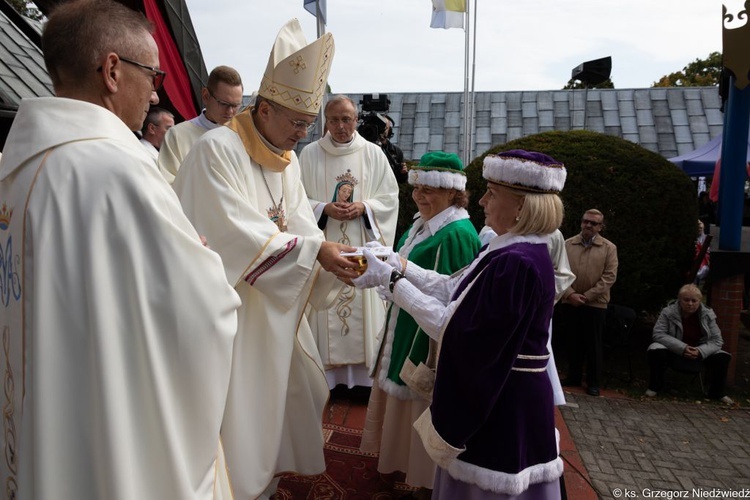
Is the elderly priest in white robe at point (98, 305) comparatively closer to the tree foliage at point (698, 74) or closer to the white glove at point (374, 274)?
the white glove at point (374, 274)

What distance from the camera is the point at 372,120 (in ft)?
23.2

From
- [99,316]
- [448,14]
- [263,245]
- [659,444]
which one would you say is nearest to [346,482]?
[263,245]

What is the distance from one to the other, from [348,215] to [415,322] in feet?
5.64

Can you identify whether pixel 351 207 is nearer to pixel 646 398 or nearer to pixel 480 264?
pixel 480 264

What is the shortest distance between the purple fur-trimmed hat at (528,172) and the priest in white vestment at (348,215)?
262 cm

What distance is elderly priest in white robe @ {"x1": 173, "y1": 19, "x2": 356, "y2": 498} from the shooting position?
2879mm

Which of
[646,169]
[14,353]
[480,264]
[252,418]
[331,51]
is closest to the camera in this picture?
[14,353]

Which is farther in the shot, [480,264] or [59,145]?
[480,264]

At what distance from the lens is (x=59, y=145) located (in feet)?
4.85

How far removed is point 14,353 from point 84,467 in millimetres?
382

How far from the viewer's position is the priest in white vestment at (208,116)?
448 centimetres

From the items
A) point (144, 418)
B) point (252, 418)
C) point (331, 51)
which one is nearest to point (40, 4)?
point (331, 51)

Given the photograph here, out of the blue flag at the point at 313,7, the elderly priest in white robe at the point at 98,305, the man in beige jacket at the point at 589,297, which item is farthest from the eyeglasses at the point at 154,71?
the blue flag at the point at 313,7

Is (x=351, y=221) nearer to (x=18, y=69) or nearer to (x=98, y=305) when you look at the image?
(x=18, y=69)
